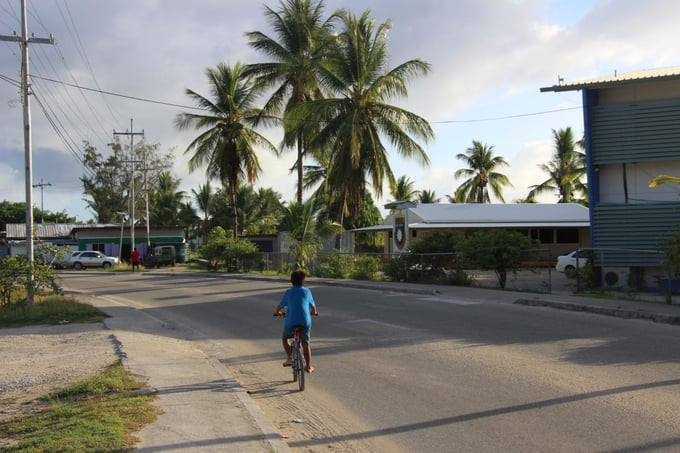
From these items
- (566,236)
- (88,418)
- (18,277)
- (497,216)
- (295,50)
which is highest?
(295,50)

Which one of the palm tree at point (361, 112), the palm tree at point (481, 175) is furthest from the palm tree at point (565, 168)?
the palm tree at point (361, 112)

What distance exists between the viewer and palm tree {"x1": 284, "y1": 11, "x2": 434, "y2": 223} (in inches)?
1197

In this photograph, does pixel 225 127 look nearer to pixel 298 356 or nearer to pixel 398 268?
pixel 398 268

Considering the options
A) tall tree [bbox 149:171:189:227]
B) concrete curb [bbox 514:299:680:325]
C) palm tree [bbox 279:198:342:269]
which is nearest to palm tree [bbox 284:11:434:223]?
palm tree [bbox 279:198:342:269]

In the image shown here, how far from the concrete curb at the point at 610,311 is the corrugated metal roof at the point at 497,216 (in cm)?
2116

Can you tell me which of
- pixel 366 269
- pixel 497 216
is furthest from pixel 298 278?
pixel 497 216

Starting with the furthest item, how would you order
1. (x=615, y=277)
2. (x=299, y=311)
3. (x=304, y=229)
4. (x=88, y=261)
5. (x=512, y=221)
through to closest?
(x=88, y=261), (x=512, y=221), (x=304, y=229), (x=615, y=277), (x=299, y=311)

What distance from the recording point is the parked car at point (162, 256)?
4762 centimetres

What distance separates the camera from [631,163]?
66.8 ft

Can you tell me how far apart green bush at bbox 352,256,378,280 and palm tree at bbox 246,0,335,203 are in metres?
8.53

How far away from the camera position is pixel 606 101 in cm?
2066

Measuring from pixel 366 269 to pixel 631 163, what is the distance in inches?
437

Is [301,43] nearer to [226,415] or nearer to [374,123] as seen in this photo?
[374,123]

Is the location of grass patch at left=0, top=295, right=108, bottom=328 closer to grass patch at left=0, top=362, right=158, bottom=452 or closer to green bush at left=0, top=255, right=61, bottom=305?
green bush at left=0, top=255, right=61, bottom=305
